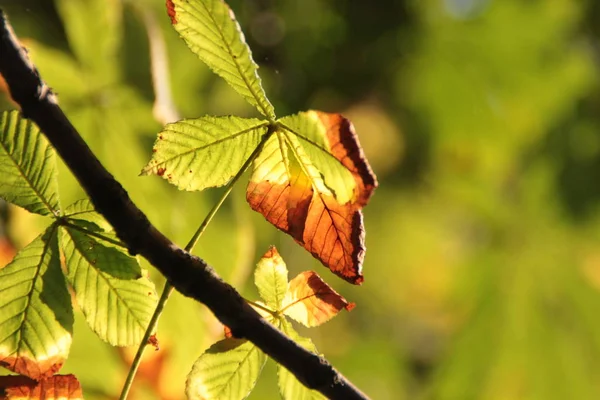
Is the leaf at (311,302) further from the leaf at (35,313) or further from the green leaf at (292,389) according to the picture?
the leaf at (35,313)

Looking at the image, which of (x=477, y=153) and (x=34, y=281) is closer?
(x=34, y=281)

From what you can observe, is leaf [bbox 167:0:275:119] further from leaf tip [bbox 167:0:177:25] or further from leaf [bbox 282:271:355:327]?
leaf [bbox 282:271:355:327]

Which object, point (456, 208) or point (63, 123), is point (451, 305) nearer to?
point (456, 208)

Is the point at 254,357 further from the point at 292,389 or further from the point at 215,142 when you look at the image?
the point at 215,142

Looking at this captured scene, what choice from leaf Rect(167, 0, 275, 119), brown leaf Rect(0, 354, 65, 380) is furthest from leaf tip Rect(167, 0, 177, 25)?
brown leaf Rect(0, 354, 65, 380)

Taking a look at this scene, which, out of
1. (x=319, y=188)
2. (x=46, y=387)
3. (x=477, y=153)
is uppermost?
(x=477, y=153)

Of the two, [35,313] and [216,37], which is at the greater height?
[216,37]

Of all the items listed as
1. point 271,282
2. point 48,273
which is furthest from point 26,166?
point 271,282
